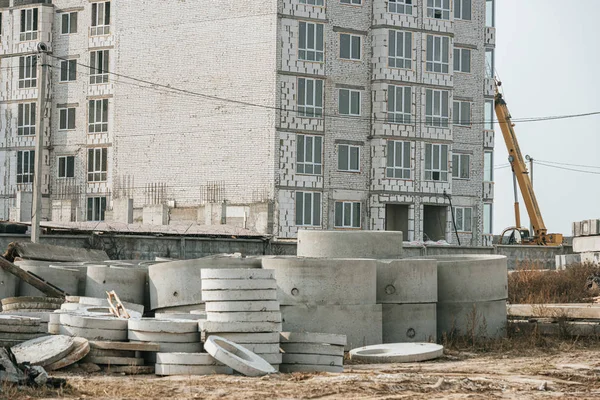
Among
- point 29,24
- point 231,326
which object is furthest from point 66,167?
point 231,326

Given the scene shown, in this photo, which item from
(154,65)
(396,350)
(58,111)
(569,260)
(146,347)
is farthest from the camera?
(58,111)

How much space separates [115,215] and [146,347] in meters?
38.5

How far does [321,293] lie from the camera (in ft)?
58.7

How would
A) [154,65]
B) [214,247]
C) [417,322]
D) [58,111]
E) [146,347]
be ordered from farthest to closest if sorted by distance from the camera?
[58,111] → [154,65] → [214,247] → [417,322] → [146,347]

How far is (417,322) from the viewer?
62.5 feet

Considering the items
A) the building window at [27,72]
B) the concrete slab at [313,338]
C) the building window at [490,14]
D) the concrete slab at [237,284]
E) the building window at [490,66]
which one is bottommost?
the concrete slab at [313,338]

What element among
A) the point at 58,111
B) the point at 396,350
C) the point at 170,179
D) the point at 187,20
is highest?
the point at 187,20

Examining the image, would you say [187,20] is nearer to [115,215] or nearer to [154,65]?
[154,65]

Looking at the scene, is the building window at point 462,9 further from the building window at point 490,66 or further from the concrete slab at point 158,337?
the concrete slab at point 158,337

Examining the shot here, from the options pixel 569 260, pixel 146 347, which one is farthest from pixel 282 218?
pixel 146 347

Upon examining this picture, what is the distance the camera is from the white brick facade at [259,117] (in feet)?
161

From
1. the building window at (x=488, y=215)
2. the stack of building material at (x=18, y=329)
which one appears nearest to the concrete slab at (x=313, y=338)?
the stack of building material at (x=18, y=329)

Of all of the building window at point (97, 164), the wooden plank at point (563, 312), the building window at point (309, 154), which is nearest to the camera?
the wooden plank at point (563, 312)

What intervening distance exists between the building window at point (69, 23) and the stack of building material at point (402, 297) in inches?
1599
